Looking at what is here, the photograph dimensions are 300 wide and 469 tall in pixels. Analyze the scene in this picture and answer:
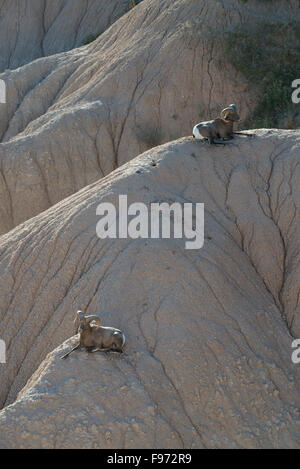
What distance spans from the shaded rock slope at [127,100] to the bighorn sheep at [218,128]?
29.4 feet

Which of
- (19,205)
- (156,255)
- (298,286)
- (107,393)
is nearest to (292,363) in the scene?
(298,286)

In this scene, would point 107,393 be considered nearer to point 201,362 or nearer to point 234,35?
point 201,362

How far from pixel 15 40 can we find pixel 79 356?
3066 cm

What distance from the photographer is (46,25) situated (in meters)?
38.8

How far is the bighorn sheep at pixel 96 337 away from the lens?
10.7 meters

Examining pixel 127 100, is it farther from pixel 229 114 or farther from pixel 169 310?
pixel 169 310

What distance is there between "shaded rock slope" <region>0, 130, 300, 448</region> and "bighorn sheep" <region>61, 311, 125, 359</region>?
0.15m
